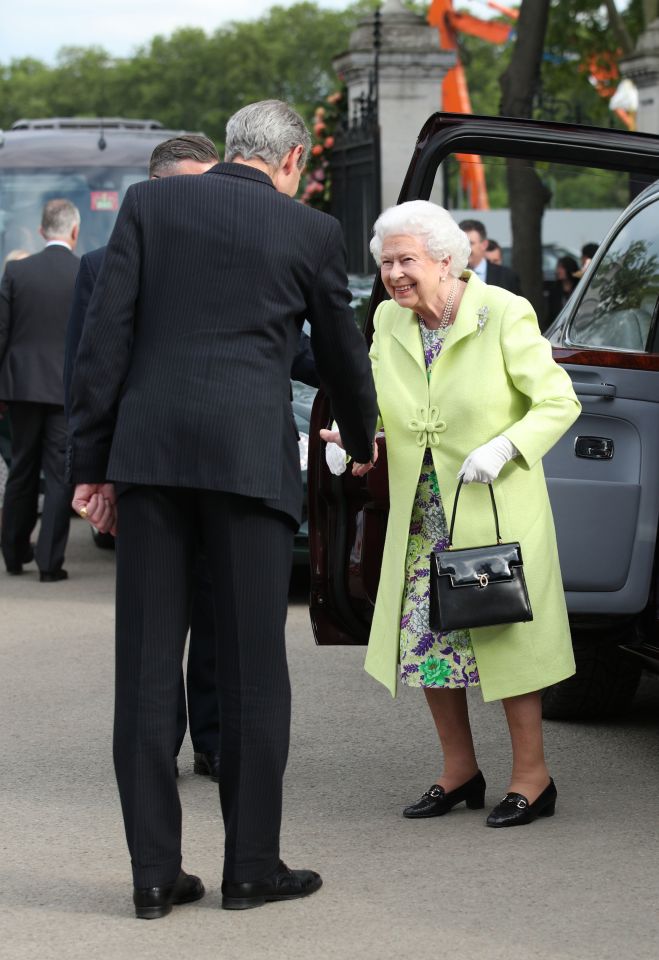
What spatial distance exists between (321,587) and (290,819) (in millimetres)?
734

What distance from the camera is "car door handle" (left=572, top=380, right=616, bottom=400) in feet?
17.4

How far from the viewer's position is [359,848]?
462 centimetres

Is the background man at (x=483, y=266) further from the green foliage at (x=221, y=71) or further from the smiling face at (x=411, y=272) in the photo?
the green foliage at (x=221, y=71)

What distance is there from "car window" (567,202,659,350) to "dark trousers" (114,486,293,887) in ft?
7.21

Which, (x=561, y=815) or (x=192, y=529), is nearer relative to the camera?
(x=192, y=529)

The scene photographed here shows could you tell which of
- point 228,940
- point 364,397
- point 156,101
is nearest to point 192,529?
point 364,397

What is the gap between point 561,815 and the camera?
4.97m

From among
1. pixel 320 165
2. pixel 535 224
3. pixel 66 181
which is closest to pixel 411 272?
pixel 535 224

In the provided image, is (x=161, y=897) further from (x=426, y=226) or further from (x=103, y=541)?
(x=103, y=541)

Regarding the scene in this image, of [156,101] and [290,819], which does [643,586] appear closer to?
[290,819]

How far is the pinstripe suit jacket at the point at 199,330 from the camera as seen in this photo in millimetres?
3883

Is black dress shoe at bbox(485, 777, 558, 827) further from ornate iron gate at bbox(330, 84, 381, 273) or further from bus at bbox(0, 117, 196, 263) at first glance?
ornate iron gate at bbox(330, 84, 381, 273)

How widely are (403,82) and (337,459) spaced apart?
601 inches

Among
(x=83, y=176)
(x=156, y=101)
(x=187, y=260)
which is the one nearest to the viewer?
(x=187, y=260)
